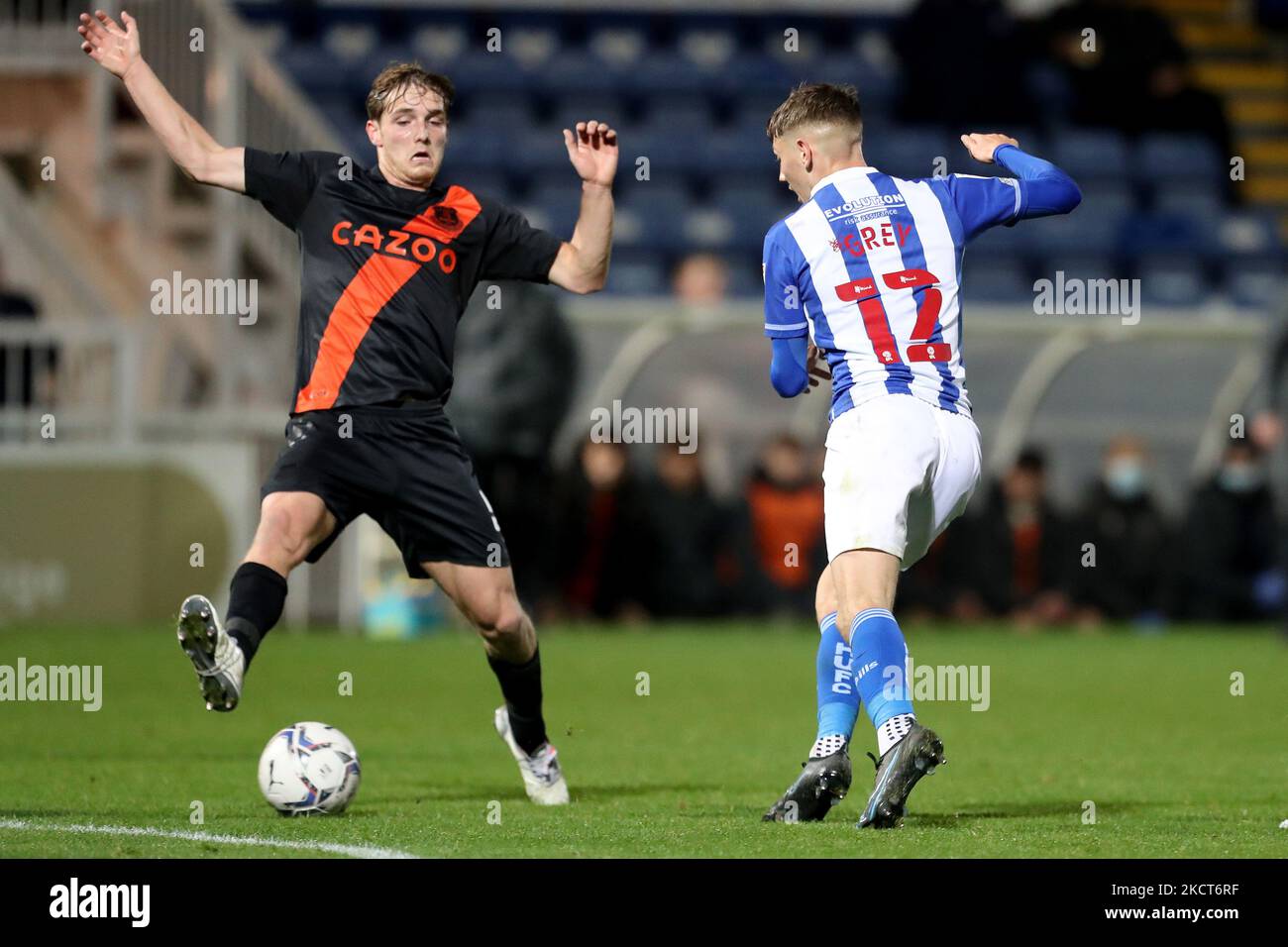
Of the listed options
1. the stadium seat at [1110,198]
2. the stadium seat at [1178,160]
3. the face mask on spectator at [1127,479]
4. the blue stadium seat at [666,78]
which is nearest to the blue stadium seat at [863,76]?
the blue stadium seat at [666,78]

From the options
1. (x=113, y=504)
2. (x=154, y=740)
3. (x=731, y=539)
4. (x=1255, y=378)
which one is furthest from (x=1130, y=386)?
(x=154, y=740)

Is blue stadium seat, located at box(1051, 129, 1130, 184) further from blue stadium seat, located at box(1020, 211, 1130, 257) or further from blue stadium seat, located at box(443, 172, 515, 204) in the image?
blue stadium seat, located at box(443, 172, 515, 204)

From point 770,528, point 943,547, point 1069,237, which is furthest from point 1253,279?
point 770,528

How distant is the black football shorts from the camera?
6344 millimetres

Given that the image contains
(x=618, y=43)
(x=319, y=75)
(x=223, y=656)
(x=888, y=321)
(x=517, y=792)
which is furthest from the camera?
(x=618, y=43)

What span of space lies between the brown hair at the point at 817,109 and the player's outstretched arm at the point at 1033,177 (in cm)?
35

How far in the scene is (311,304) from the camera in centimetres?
651

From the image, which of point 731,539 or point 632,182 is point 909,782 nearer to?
point 731,539

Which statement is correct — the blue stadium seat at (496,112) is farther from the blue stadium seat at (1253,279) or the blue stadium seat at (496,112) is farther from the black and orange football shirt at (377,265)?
the black and orange football shirt at (377,265)

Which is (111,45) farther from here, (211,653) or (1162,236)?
(1162,236)

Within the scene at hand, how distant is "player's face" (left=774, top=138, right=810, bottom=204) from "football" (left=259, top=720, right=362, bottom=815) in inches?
84.1

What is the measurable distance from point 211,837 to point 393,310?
1745 mm

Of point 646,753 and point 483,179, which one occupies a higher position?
point 483,179

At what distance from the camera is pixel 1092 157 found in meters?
22.9
